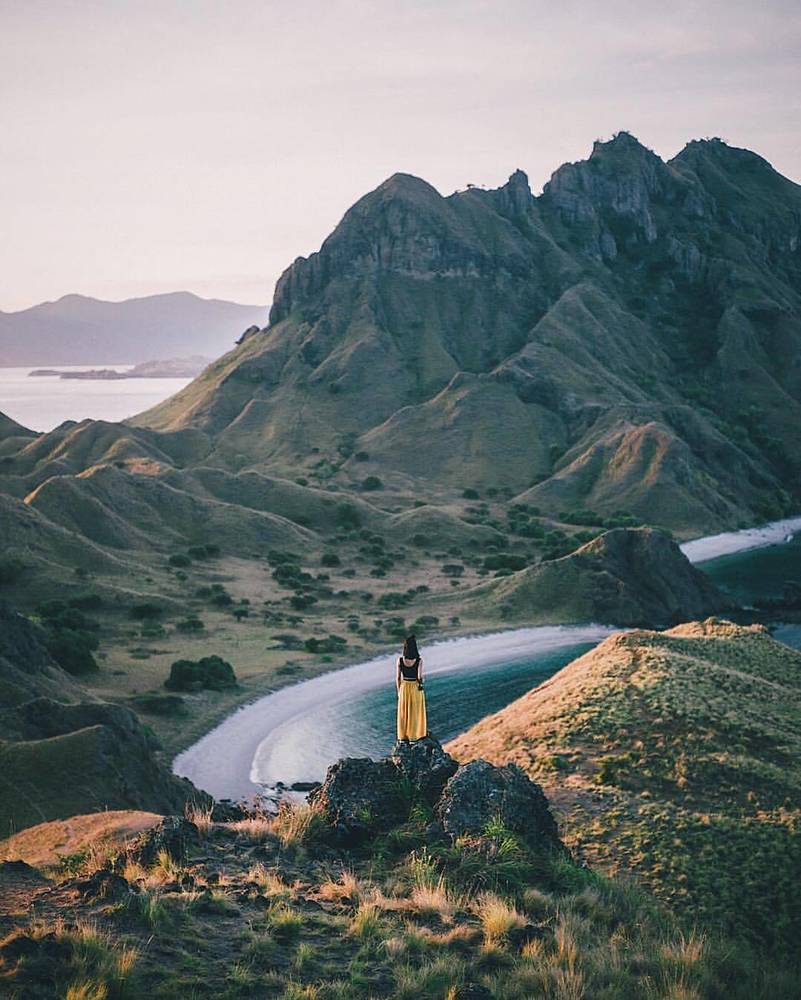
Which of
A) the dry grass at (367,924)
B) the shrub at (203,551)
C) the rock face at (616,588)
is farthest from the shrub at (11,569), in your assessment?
the dry grass at (367,924)

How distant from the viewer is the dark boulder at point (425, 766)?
66.9 feet

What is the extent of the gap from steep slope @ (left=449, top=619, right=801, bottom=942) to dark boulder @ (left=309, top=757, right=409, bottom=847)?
7.23 m

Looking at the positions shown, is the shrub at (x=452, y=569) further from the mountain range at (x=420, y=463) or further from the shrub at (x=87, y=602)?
the shrub at (x=87, y=602)

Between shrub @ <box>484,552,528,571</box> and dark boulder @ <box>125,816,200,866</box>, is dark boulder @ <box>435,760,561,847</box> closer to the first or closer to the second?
dark boulder @ <box>125,816,200,866</box>

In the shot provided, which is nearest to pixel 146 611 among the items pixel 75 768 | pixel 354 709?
pixel 354 709

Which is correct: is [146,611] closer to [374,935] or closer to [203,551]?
[203,551]

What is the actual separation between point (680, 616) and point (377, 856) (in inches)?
2927

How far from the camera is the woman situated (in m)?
23.5

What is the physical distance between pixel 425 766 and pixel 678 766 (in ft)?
42.6

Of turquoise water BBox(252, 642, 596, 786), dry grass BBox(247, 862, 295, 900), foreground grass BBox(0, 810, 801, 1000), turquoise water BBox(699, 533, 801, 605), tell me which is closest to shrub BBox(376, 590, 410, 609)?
turquoise water BBox(252, 642, 596, 786)

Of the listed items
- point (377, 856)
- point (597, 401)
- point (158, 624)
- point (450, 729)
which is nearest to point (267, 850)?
point (377, 856)

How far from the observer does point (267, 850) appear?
60.9 feet

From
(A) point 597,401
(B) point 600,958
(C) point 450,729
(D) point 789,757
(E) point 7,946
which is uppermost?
(A) point 597,401

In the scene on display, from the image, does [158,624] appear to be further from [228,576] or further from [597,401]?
[597,401]
